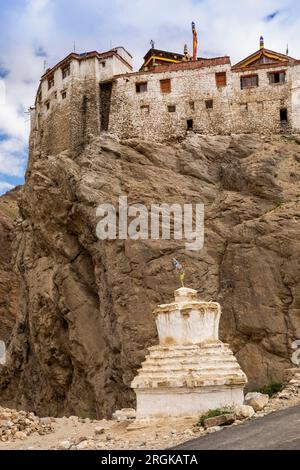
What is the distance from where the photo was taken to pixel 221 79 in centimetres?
4191

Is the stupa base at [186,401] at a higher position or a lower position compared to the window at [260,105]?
lower

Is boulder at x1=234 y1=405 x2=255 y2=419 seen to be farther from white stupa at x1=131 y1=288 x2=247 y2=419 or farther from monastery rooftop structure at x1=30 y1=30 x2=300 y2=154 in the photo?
monastery rooftop structure at x1=30 y1=30 x2=300 y2=154

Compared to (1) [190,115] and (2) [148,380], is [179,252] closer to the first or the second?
(1) [190,115]

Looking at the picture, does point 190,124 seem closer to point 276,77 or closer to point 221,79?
point 221,79

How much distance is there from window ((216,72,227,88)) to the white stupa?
85.1ft

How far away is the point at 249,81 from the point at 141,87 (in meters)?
6.76

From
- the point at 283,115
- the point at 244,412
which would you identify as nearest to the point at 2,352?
the point at 283,115

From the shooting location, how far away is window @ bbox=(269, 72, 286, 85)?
136 ft

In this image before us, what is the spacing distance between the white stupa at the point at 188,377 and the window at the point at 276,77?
26309 mm

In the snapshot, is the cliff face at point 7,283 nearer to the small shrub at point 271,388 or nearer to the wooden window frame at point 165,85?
the wooden window frame at point 165,85

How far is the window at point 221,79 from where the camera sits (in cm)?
4178

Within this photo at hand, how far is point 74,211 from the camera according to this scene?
38719 mm

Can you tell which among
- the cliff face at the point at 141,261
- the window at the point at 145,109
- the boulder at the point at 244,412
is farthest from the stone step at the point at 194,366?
the window at the point at 145,109

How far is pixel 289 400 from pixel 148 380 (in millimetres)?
3665
